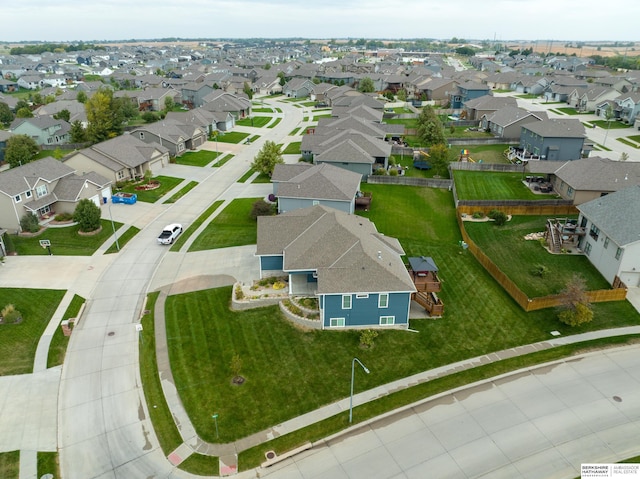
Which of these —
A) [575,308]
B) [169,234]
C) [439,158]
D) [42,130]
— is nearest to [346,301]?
[575,308]

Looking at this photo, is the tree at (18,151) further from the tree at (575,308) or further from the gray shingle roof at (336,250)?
the tree at (575,308)

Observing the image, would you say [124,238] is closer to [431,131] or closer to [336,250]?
[336,250]

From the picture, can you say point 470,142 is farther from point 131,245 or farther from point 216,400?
point 216,400

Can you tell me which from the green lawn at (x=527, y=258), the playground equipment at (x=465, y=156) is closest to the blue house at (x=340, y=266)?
the green lawn at (x=527, y=258)

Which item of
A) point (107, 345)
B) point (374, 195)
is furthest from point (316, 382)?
point (374, 195)

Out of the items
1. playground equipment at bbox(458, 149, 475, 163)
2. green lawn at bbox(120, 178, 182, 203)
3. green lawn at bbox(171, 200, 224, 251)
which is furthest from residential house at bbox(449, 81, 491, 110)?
green lawn at bbox(171, 200, 224, 251)
